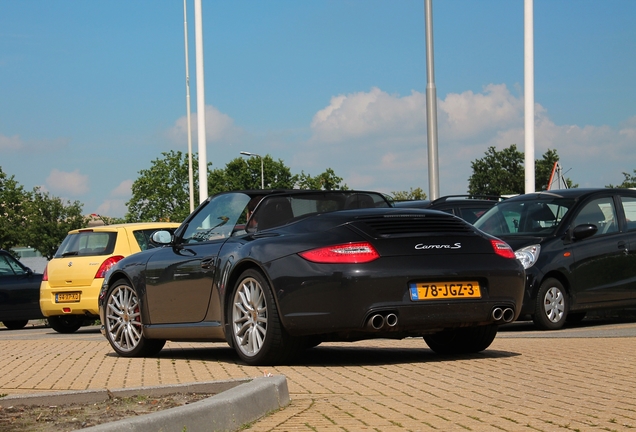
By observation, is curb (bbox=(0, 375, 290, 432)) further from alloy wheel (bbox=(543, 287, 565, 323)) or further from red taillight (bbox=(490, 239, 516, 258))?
alloy wheel (bbox=(543, 287, 565, 323))

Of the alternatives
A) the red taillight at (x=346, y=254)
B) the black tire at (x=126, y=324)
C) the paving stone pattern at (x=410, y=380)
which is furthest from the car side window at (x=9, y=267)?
the red taillight at (x=346, y=254)

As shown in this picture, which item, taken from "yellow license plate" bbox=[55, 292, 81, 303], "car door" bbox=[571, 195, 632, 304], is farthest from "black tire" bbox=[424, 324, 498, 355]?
"yellow license plate" bbox=[55, 292, 81, 303]

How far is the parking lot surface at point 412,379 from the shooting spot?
5.20 metres

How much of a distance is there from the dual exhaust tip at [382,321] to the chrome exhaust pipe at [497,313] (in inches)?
32.1

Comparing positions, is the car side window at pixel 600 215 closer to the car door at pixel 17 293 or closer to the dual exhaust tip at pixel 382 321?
the dual exhaust tip at pixel 382 321

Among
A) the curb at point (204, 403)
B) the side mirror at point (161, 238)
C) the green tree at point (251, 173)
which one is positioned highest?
A: the green tree at point (251, 173)

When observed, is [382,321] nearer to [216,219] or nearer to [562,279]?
[216,219]

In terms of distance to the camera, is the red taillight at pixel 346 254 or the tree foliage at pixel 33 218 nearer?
the red taillight at pixel 346 254

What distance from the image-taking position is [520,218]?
1310 cm

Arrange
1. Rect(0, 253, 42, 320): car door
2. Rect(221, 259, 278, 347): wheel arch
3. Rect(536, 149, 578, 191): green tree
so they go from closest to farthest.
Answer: Rect(221, 259, 278, 347): wheel arch
Rect(0, 253, 42, 320): car door
Rect(536, 149, 578, 191): green tree

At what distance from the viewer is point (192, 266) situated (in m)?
8.58

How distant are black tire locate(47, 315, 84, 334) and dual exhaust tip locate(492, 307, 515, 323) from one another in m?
11.0

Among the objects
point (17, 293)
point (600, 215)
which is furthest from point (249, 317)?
point (17, 293)

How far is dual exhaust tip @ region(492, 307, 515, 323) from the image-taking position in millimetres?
7602
